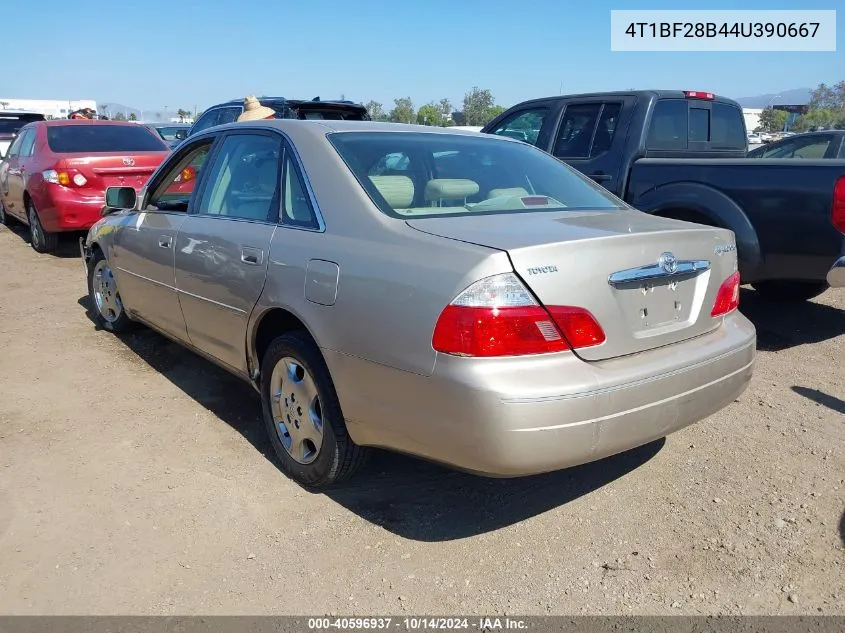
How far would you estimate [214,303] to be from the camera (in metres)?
3.63

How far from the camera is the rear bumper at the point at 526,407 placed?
2.37 metres

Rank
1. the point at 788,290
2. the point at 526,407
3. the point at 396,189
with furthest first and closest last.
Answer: the point at 788,290 < the point at 396,189 < the point at 526,407

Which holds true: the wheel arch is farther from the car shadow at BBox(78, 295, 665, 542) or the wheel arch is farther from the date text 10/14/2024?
the date text 10/14/2024

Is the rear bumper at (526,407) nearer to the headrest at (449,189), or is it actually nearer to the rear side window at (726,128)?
the headrest at (449,189)

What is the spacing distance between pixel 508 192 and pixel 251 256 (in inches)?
48.3

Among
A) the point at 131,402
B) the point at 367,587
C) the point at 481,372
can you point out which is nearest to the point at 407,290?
the point at 481,372

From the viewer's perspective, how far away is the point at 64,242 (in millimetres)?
9750

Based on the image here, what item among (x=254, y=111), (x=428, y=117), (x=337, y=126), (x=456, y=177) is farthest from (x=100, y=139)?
(x=428, y=117)

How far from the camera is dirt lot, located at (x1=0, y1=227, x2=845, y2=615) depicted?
2504mm

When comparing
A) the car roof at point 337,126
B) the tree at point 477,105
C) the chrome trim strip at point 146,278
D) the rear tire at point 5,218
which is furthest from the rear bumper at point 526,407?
the tree at point 477,105

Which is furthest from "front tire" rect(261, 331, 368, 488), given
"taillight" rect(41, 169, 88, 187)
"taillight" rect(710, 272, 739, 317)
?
"taillight" rect(41, 169, 88, 187)

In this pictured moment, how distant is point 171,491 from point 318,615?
112cm

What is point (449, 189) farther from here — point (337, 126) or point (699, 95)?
point (699, 95)

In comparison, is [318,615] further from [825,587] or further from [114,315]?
[114,315]
